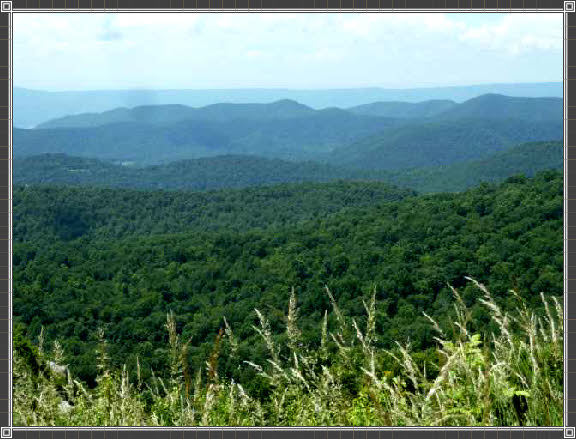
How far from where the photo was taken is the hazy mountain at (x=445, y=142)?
15175 cm

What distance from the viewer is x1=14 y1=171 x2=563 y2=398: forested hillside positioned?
20.3m

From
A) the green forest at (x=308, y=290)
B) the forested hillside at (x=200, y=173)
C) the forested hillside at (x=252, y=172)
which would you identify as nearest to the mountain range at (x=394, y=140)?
the forested hillside at (x=200, y=173)

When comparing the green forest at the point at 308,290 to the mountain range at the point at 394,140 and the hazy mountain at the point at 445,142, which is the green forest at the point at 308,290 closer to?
the mountain range at the point at 394,140

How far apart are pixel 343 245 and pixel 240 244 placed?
7014mm

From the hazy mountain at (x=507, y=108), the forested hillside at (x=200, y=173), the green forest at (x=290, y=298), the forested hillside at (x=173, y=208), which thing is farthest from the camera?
the hazy mountain at (x=507, y=108)

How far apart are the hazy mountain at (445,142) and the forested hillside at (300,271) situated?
11246 cm

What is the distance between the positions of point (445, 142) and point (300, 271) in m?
134

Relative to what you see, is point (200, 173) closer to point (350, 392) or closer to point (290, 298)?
point (350, 392)

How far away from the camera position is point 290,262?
33.8 meters

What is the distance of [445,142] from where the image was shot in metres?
159

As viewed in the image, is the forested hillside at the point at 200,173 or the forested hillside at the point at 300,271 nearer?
the forested hillside at the point at 300,271

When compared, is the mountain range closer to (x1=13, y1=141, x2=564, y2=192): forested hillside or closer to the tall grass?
(x1=13, y1=141, x2=564, y2=192): forested hillside

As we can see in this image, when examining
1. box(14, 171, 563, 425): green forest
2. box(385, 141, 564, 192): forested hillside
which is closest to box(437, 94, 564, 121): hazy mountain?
box(385, 141, 564, 192): forested hillside

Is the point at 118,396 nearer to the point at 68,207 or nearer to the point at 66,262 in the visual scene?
the point at 66,262
